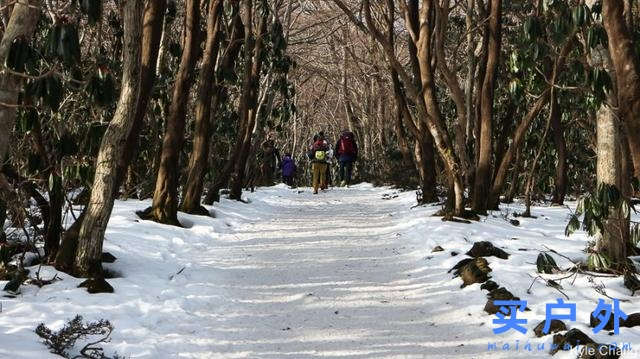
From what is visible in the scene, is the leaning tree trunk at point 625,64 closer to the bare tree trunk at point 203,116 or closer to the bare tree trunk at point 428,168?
the bare tree trunk at point 203,116

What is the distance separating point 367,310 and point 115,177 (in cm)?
270

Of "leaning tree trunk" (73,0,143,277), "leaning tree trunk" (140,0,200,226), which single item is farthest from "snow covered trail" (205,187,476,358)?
"leaning tree trunk" (73,0,143,277)

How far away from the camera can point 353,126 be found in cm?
3177

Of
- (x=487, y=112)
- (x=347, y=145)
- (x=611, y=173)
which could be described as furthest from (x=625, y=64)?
(x=347, y=145)

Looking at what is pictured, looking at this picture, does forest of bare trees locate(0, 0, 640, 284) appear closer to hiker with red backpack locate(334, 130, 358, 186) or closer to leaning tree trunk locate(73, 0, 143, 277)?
leaning tree trunk locate(73, 0, 143, 277)

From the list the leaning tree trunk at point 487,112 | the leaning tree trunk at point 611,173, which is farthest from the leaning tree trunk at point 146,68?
the leaning tree trunk at point 487,112

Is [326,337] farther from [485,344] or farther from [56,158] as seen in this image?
[56,158]

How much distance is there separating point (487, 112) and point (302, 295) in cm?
563

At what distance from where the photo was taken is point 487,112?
34.2ft

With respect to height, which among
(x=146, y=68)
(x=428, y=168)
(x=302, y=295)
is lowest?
(x=302, y=295)

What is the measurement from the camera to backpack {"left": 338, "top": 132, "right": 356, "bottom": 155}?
20.8 m

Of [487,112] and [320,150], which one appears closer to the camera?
[487,112]

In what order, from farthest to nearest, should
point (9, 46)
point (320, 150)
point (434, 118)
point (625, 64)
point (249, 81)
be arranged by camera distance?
point (320, 150)
point (249, 81)
point (434, 118)
point (625, 64)
point (9, 46)

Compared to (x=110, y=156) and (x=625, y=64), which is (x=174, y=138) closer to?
(x=110, y=156)
